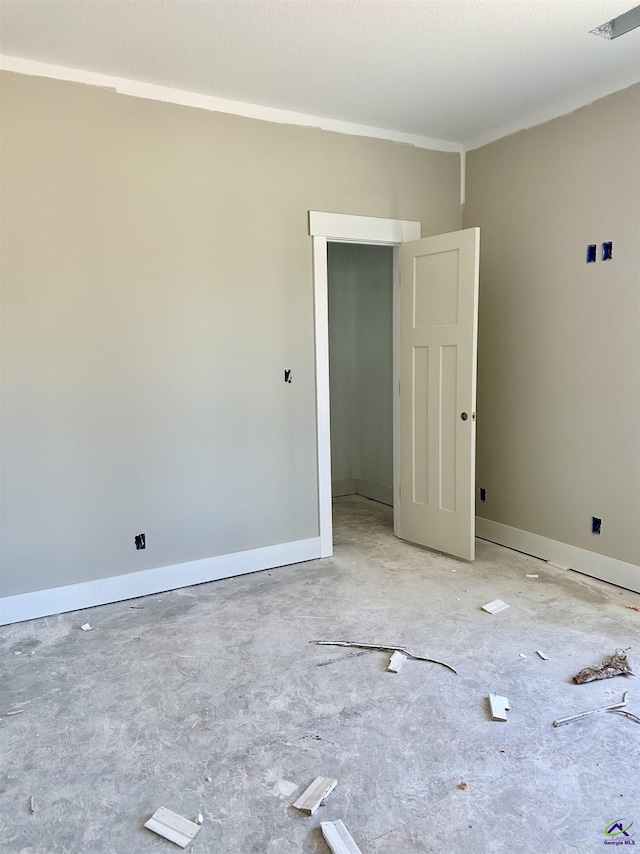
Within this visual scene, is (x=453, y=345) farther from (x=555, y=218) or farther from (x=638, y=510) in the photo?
(x=638, y=510)

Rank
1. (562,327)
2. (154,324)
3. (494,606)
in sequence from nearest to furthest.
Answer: (494,606)
(154,324)
(562,327)

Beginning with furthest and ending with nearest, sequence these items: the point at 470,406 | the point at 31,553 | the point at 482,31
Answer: the point at 470,406 → the point at 31,553 → the point at 482,31

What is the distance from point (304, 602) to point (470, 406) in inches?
62.7

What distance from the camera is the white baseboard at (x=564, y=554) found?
3462 mm

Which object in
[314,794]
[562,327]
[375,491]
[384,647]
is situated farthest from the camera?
[375,491]

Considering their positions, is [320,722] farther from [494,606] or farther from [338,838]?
[494,606]

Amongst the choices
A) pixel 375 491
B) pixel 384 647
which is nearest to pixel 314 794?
pixel 384 647

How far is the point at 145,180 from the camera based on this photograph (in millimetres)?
3340

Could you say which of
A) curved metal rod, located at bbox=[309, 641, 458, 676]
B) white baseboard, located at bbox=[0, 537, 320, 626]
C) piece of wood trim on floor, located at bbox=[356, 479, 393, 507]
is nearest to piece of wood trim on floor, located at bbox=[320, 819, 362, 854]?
curved metal rod, located at bbox=[309, 641, 458, 676]

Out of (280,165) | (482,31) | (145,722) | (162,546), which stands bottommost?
(145,722)

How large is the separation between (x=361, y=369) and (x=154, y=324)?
103 inches

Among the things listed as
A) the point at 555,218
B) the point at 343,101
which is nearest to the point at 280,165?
the point at 343,101

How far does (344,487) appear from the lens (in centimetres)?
585

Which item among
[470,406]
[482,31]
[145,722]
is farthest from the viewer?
[470,406]
